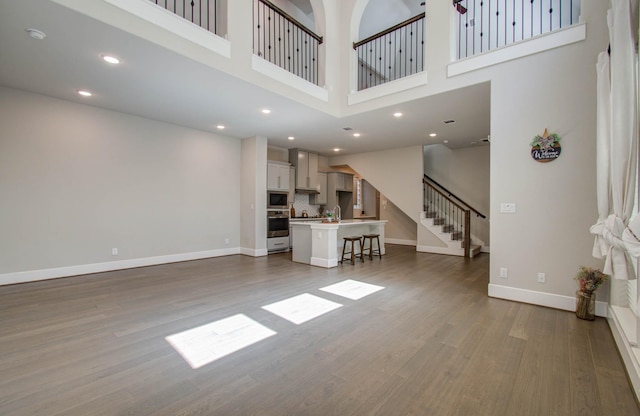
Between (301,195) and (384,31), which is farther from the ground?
(384,31)

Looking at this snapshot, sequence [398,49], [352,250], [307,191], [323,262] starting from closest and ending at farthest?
1. [323,262]
2. [352,250]
3. [398,49]
4. [307,191]

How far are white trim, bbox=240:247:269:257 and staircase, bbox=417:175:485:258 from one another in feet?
13.9

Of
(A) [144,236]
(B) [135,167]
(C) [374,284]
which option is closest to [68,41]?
(B) [135,167]

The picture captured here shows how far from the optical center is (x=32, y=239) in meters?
4.29

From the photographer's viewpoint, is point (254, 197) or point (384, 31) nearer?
point (384, 31)

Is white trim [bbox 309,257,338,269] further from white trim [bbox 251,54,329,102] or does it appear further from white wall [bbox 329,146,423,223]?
white wall [bbox 329,146,423,223]

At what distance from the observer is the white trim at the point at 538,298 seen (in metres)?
3.03

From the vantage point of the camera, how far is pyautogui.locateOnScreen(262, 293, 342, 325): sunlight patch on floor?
3025mm

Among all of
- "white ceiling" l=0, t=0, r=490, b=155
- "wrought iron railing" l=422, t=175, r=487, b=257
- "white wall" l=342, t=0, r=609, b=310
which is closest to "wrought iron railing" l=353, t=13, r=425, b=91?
"white ceiling" l=0, t=0, r=490, b=155

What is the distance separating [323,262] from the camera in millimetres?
5500

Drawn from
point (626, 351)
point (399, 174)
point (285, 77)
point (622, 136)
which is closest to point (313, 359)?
point (626, 351)

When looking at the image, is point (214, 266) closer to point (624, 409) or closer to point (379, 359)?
point (379, 359)

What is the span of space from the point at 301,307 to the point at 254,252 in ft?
12.1

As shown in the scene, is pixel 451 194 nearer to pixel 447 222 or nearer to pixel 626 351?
pixel 447 222
